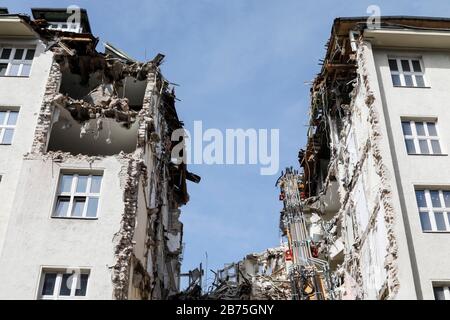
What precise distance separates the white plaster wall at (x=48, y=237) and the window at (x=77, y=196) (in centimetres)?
29

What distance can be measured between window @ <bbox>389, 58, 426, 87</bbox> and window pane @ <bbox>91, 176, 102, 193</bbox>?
501 inches

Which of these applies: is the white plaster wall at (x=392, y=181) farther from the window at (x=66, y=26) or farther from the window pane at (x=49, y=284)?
the window at (x=66, y=26)

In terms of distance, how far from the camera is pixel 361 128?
27281 millimetres

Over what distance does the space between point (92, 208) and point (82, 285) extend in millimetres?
3234

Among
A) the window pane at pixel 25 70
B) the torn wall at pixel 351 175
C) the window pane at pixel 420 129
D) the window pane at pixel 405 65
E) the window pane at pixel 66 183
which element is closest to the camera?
the torn wall at pixel 351 175

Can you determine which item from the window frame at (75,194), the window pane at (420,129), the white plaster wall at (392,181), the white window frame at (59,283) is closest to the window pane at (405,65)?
the white plaster wall at (392,181)

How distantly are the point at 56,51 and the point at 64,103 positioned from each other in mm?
2982

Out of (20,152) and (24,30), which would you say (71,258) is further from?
(24,30)

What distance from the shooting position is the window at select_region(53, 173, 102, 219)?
77.9ft

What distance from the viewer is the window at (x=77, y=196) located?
23.7 m

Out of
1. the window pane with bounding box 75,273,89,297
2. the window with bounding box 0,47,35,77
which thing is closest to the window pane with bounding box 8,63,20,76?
the window with bounding box 0,47,35,77

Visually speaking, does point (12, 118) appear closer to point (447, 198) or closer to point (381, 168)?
point (381, 168)

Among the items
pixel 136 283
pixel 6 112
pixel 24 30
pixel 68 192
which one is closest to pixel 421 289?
pixel 136 283

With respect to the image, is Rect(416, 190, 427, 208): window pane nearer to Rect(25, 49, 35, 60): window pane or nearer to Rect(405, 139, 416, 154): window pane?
Rect(405, 139, 416, 154): window pane
